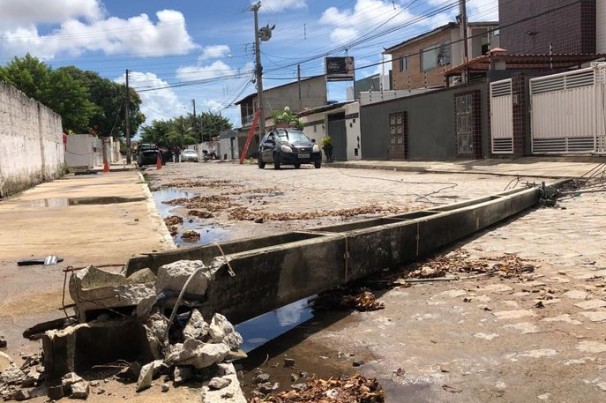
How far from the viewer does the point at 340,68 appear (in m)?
60.2

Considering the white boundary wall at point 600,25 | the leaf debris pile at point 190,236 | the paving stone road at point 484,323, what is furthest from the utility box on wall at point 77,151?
the leaf debris pile at point 190,236

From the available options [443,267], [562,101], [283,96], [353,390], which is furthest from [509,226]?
[283,96]

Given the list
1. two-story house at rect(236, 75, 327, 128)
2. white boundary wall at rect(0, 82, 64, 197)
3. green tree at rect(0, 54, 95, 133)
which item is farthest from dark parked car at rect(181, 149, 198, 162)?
white boundary wall at rect(0, 82, 64, 197)

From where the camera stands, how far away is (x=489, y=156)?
21234 millimetres

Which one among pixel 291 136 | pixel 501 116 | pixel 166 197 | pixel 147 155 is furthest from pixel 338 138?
pixel 166 197

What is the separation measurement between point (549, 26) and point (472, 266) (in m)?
21.7

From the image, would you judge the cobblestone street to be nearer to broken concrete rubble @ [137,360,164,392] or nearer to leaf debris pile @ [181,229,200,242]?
broken concrete rubble @ [137,360,164,392]

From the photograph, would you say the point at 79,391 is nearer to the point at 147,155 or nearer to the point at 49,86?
the point at 49,86

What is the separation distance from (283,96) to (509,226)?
56.0 m

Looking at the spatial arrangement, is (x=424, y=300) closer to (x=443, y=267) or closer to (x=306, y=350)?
(x=443, y=267)

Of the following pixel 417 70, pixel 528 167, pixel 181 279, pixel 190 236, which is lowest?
pixel 190 236

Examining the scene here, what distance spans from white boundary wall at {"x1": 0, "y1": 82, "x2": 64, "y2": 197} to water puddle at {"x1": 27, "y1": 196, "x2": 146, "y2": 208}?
207cm

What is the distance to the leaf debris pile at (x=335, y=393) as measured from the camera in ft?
9.87

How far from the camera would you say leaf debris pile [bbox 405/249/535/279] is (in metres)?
5.45
